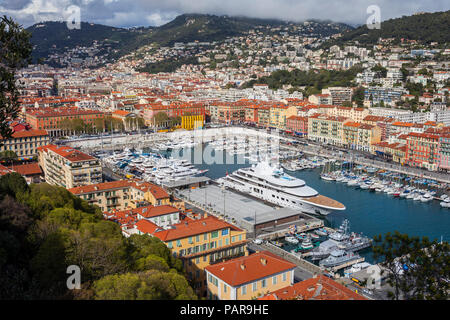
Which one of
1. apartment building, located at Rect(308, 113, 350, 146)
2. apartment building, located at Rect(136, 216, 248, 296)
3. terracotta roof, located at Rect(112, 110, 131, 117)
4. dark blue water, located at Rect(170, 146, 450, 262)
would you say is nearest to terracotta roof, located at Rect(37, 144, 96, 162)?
→ apartment building, located at Rect(136, 216, 248, 296)

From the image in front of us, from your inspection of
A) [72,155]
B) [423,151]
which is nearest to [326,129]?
[423,151]

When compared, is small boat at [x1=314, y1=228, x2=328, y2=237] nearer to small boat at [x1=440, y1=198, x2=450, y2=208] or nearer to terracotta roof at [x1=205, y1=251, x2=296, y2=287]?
terracotta roof at [x1=205, y1=251, x2=296, y2=287]

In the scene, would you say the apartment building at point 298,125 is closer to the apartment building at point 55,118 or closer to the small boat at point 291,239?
the apartment building at point 55,118

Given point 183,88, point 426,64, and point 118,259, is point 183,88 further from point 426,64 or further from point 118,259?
point 118,259

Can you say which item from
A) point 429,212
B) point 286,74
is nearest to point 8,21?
point 429,212

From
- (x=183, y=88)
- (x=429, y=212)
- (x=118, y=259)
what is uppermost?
(x=183, y=88)

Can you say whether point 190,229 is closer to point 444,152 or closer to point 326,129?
point 444,152

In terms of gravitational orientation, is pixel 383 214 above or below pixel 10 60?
below
